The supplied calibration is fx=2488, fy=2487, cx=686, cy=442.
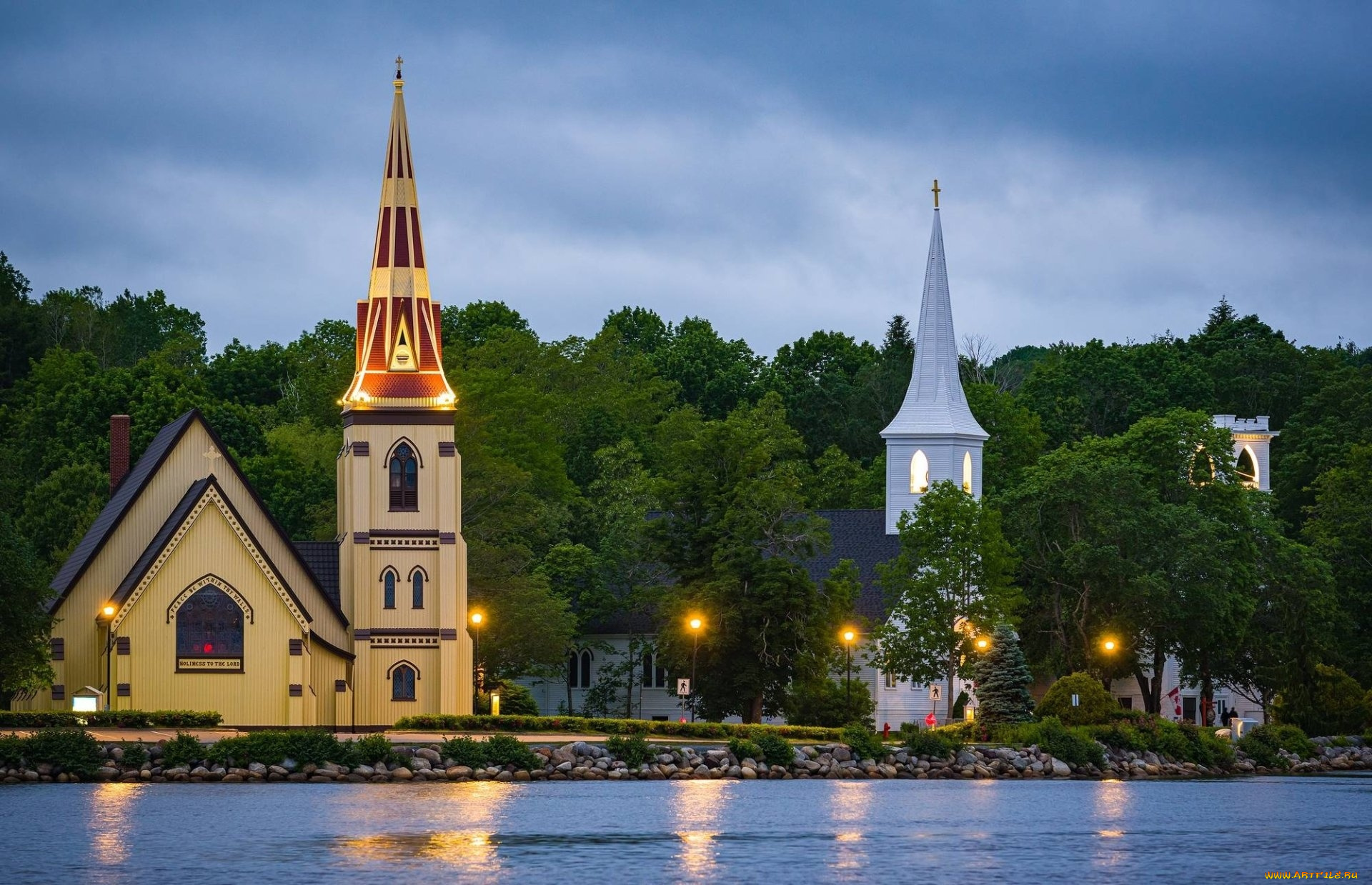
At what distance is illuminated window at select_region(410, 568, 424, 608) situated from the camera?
3134 inches

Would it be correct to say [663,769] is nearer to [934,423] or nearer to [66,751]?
[66,751]

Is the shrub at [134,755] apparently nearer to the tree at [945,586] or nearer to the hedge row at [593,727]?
the hedge row at [593,727]

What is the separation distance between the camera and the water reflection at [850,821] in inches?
1809

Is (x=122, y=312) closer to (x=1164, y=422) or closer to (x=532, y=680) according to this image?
(x=532, y=680)

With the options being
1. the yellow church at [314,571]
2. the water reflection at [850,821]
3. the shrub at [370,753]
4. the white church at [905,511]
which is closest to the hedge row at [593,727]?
the water reflection at [850,821]

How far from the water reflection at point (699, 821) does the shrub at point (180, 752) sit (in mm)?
12185

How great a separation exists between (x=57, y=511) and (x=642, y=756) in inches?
1393

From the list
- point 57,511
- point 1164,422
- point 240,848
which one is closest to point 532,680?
point 57,511

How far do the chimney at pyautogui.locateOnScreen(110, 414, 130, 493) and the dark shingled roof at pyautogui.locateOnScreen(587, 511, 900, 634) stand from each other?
818 inches

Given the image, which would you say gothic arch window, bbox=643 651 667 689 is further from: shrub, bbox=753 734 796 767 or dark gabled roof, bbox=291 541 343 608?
shrub, bbox=753 734 796 767

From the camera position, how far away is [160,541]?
75812 mm

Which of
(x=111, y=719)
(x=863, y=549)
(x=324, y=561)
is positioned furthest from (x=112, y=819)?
(x=863, y=549)

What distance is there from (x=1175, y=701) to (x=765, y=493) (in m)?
24.1

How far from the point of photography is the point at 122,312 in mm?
153625
